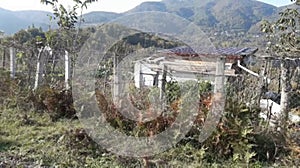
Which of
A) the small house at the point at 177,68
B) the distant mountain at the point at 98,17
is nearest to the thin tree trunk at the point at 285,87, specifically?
the small house at the point at 177,68

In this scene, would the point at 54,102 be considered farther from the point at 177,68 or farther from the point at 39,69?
the point at 177,68

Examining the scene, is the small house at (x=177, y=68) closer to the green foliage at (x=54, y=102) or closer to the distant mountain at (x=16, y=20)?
the green foliage at (x=54, y=102)

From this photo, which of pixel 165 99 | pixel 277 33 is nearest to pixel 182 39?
pixel 277 33

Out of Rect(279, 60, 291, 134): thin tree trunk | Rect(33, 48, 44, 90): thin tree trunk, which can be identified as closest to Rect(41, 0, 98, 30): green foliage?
Rect(33, 48, 44, 90): thin tree trunk

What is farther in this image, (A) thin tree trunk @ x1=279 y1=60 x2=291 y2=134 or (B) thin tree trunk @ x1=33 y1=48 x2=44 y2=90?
(B) thin tree trunk @ x1=33 y1=48 x2=44 y2=90

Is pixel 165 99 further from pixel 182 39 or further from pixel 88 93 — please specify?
pixel 182 39

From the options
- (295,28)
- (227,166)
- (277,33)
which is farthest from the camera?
(277,33)

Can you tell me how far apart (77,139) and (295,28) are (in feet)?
13.0

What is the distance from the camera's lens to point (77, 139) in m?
4.33

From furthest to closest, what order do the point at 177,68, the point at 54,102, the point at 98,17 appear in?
1. the point at 98,17
2. the point at 177,68
3. the point at 54,102

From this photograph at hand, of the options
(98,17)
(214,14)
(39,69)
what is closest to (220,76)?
(39,69)

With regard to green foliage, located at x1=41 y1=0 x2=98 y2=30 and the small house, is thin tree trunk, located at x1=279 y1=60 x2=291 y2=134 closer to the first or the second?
the small house

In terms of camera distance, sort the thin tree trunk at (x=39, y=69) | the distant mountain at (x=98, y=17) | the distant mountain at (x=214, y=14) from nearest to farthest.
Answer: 1. the thin tree trunk at (x=39, y=69)
2. the distant mountain at (x=98, y=17)
3. the distant mountain at (x=214, y=14)

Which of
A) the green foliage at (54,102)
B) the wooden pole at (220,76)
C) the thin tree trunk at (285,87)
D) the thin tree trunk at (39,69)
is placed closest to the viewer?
the thin tree trunk at (285,87)
